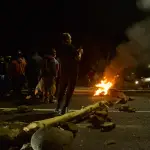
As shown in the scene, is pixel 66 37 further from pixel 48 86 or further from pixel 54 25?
pixel 54 25

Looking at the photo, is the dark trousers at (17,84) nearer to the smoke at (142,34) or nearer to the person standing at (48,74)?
the person standing at (48,74)

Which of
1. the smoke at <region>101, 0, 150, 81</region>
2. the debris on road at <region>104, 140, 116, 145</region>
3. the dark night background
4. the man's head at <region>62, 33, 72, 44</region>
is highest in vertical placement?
the dark night background

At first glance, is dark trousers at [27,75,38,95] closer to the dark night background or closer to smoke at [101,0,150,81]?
smoke at [101,0,150,81]

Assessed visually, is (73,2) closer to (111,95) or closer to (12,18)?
(12,18)

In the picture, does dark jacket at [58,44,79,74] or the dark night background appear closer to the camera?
dark jacket at [58,44,79,74]

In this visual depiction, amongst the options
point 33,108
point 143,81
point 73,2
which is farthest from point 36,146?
point 73,2

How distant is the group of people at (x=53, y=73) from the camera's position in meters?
8.48

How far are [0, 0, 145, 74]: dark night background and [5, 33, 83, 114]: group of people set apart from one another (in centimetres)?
1514

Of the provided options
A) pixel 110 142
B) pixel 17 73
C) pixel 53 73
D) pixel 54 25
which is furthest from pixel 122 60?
pixel 54 25

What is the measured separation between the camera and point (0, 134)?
19.2ft

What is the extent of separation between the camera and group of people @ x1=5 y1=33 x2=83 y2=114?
848 centimetres

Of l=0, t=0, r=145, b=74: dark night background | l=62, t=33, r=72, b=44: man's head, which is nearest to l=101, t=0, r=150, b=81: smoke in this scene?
l=62, t=33, r=72, b=44: man's head

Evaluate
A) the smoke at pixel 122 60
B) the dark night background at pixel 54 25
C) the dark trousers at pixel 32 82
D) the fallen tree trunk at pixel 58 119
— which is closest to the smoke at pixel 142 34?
the smoke at pixel 122 60

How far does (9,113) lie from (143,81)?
13631 mm
